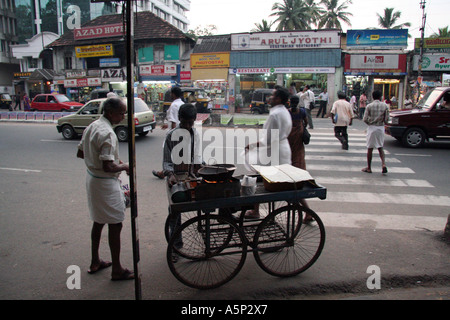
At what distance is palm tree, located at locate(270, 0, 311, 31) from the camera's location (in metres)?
39.8

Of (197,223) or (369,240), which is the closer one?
(197,223)

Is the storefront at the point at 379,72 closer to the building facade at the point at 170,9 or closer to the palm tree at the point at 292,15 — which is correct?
the palm tree at the point at 292,15

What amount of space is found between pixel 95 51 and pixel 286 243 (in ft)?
106

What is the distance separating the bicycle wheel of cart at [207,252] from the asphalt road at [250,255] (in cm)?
12

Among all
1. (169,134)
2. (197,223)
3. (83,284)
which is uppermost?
(169,134)

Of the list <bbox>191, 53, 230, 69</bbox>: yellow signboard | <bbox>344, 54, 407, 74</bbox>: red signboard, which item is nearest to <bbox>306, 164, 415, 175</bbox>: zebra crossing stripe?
<bbox>344, 54, 407, 74</bbox>: red signboard

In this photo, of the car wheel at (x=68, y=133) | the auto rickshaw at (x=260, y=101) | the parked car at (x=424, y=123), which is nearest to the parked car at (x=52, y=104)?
the car wheel at (x=68, y=133)

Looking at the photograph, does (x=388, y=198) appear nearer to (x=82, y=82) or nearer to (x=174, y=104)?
(x=174, y=104)

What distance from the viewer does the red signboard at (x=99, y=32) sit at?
99.4 feet

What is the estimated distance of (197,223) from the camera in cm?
352

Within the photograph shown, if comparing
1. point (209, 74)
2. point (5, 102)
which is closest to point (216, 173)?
point (209, 74)
